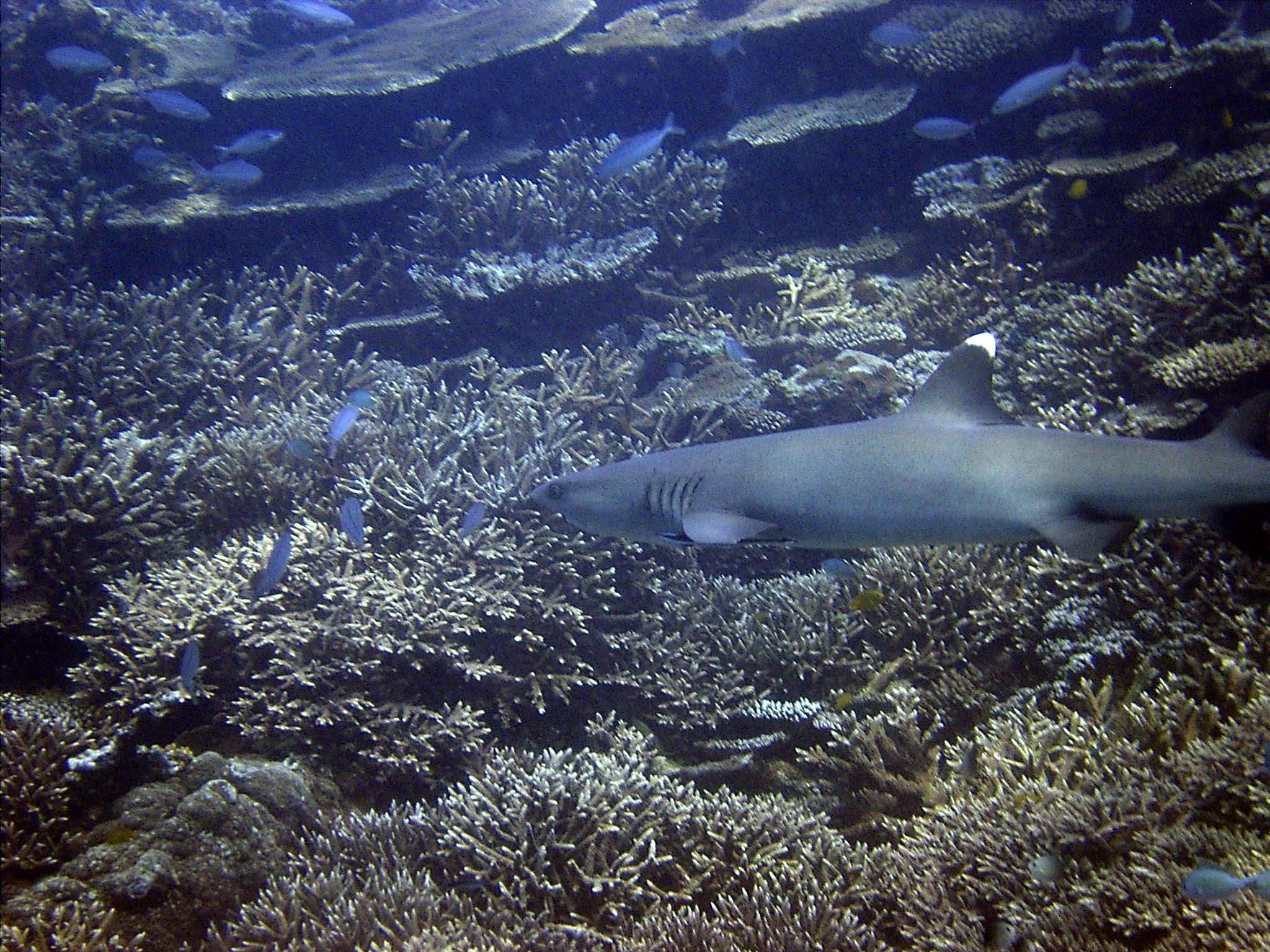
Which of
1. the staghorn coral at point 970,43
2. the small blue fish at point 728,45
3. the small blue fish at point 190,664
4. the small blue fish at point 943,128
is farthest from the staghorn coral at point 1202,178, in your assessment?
the small blue fish at point 190,664

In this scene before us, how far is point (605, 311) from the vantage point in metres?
8.41

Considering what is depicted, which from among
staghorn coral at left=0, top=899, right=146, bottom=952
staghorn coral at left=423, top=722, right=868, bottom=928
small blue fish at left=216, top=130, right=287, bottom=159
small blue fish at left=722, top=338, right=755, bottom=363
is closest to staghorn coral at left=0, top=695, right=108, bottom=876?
staghorn coral at left=0, top=899, right=146, bottom=952

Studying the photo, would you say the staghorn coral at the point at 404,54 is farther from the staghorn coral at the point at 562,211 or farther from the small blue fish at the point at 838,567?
the small blue fish at the point at 838,567

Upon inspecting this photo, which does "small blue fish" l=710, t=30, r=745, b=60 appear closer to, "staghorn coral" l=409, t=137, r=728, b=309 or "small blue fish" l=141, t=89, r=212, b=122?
"staghorn coral" l=409, t=137, r=728, b=309

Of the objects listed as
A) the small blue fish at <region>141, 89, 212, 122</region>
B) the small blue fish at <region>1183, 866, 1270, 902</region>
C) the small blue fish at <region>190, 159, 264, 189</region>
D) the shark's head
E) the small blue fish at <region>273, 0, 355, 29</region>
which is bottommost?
the small blue fish at <region>1183, 866, 1270, 902</region>

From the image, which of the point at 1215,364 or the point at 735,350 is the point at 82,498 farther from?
the point at 1215,364

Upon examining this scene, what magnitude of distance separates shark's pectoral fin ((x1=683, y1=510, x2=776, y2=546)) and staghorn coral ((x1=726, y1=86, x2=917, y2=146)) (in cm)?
731

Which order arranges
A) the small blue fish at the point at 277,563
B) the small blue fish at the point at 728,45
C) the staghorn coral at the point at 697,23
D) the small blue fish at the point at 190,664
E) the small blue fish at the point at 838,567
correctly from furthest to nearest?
the staghorn coral at the point at 697,23, the small blue fish at the point at 728,45, the small blue fish at the point at 838,567, the small blue fish at the point at 277,563, the small blue fish at the point at 190,664

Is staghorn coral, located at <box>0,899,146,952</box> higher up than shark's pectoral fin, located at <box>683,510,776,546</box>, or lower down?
lower down

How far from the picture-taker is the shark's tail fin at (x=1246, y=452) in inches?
91.0

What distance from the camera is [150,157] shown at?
28.4ft

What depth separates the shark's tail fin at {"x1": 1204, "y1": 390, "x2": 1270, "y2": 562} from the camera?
2.31 meters

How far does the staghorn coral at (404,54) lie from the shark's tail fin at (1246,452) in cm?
986

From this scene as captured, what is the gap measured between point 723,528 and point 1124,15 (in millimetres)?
10163
